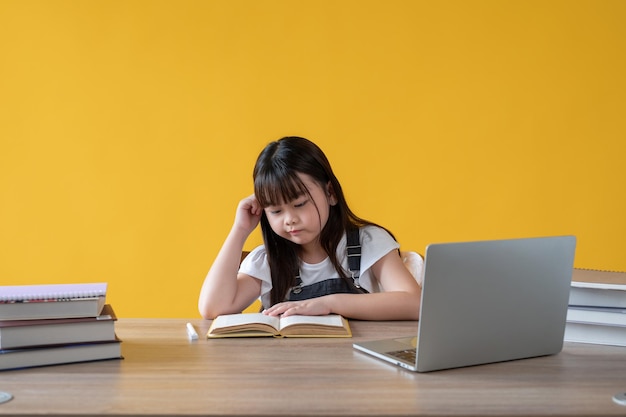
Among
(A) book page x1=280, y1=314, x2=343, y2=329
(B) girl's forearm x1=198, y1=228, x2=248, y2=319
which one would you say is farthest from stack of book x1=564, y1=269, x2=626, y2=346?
(B) girl's forearm x1=198, y1=228, x2=248, y2=319

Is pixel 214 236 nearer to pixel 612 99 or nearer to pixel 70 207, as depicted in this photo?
pixel 70 207

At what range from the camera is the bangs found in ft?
6.81

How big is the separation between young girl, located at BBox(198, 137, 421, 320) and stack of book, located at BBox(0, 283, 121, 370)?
54 cm

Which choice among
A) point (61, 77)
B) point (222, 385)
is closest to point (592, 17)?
point (61, 77)

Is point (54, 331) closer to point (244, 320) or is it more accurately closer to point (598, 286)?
point (244, 320)

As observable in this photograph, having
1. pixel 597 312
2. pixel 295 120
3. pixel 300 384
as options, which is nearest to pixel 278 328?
pixel 300 384

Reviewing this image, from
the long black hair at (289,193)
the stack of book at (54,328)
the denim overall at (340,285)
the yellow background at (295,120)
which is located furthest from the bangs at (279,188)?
the yellow background at (295,120)

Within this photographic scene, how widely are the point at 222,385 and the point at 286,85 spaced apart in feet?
6.95

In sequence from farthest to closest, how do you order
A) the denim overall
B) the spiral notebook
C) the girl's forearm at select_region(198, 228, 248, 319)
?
the denim overall
the girl's forearm at select_region(198, 228, 248, 319)
the spiral notebook

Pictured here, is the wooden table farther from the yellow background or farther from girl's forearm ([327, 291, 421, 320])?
the yellow background

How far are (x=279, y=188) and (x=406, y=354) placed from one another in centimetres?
73

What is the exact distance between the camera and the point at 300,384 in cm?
129

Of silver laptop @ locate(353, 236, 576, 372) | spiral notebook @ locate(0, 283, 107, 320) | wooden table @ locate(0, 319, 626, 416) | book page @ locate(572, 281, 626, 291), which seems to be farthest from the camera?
book page @ locate(572, 281, 626, 291)

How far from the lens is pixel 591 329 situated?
→ 1.63 metres
